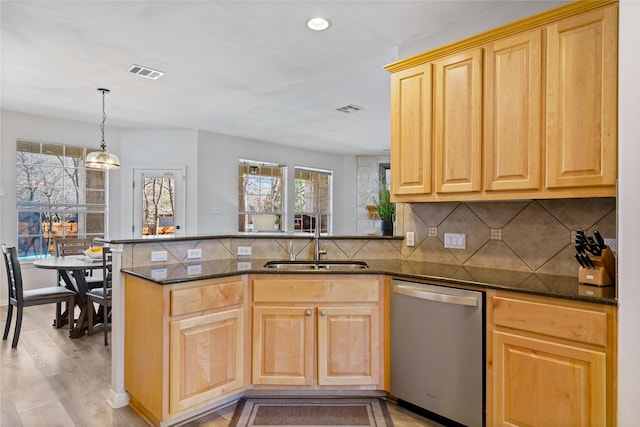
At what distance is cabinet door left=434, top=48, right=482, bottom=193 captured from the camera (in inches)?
91.2

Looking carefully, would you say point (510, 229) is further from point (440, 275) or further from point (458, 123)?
point (458, 123)

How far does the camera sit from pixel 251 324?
242 cm

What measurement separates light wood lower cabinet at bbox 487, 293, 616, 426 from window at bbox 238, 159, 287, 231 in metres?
5.34

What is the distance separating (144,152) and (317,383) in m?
5.24

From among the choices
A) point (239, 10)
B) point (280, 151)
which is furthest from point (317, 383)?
point (280, 151)

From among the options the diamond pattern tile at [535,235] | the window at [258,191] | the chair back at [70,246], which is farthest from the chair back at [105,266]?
the diamond pattern tile at [535,235]

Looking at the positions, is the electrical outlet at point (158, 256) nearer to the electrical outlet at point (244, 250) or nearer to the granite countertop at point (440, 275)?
the granite countertop at point (440, 275)

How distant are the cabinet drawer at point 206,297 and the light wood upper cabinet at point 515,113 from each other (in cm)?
125

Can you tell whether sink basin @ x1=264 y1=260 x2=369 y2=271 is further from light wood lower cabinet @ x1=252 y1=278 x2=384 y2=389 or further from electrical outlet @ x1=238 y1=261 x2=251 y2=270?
light wood lower cabinet @ x1=252 y1=278 x2=384 y2=389

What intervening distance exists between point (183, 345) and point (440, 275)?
1.50 m

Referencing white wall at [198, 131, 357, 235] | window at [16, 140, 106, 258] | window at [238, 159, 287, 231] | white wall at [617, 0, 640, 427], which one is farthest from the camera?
window at [238, 159, 287, 231]

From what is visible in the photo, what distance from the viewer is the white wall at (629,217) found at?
1608 mm

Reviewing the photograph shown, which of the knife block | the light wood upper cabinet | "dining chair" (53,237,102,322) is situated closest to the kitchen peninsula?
the knife block

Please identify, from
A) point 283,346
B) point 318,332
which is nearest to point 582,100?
point 318,332
